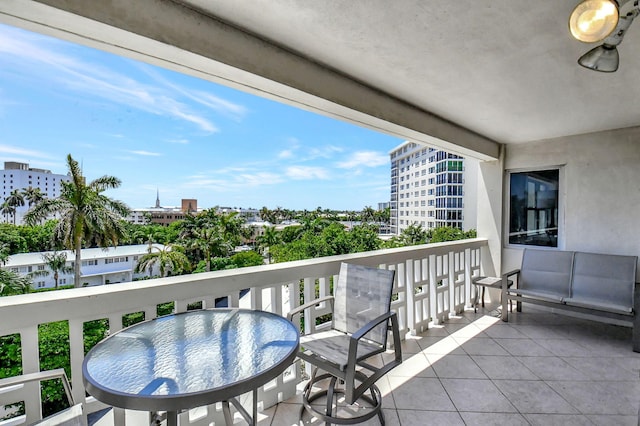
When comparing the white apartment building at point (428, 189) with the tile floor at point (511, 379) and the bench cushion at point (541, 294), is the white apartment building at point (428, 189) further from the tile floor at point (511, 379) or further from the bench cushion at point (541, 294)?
the tile floor at point (511, 379)

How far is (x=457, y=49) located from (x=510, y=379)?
270cm

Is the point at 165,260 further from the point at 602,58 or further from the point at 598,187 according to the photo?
the point at 602,58

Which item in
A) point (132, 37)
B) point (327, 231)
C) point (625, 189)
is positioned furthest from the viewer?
point (327, 231)

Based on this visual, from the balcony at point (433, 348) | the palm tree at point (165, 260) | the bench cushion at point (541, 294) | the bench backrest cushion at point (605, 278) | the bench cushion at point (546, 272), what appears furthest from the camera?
the palm tree at point (165, 260)

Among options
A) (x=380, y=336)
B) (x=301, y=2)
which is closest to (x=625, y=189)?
(x=380, y=336)

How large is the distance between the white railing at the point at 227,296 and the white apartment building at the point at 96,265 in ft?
41.0

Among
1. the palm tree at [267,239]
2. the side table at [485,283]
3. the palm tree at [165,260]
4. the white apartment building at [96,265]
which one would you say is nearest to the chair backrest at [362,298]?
the side table at [485,283]

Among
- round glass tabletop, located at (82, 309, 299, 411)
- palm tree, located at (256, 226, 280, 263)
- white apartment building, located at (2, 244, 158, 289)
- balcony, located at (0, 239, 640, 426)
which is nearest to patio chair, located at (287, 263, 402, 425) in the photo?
balcony, located at (0, 239, 640, 426)

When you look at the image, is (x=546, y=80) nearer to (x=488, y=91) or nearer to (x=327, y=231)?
(x=488, y=91)

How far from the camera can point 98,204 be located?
17.0 meters

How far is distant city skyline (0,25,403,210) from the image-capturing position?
505 inches

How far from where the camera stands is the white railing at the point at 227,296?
4.62 feet

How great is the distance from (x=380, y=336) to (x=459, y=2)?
205cm

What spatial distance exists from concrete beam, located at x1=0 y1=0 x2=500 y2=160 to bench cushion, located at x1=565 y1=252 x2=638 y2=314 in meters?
3.10
